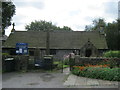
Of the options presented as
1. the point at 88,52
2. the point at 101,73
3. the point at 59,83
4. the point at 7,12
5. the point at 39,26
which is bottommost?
the point at 59,83

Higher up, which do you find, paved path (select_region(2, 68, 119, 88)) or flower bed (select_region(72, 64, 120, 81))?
flower bed (select_region(72, 64, 120, 81))

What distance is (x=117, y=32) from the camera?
4384 centimetres

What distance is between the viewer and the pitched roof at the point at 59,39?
35.0 meters

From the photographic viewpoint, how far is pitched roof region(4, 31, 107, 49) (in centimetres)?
3504

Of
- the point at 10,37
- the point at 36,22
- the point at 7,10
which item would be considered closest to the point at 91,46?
the point at 7,10

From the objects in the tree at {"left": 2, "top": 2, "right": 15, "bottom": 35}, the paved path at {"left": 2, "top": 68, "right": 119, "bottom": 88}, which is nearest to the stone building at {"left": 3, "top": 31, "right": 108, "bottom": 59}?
the tree at {"left": 2, "top": 2, "right": 15, "bottom": 35}

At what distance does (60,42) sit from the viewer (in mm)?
36344

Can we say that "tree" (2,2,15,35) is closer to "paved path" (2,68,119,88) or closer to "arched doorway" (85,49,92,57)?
"arched doorway" (85,49,92,57)

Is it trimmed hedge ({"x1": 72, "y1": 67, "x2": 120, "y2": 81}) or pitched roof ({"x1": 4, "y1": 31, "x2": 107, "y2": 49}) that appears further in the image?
pitched roof ({"x1": 4, "y1": 31, "x2": 107, "y2": 49})

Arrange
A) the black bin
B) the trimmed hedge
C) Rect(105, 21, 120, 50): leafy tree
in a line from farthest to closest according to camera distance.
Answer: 1. Rect(105, 21, 120, 50): leafy tree
2. the black bin
3. the trimmed hedge

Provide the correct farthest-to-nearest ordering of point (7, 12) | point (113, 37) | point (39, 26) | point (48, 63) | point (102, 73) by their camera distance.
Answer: point (39, 26) < point (113, 37) < point (7, 12) < point (48, 63) < point (102, 73)

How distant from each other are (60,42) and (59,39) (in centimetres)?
132

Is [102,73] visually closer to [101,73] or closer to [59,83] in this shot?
[101,73]

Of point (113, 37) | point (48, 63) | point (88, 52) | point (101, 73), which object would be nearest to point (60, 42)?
point (88, 52)
